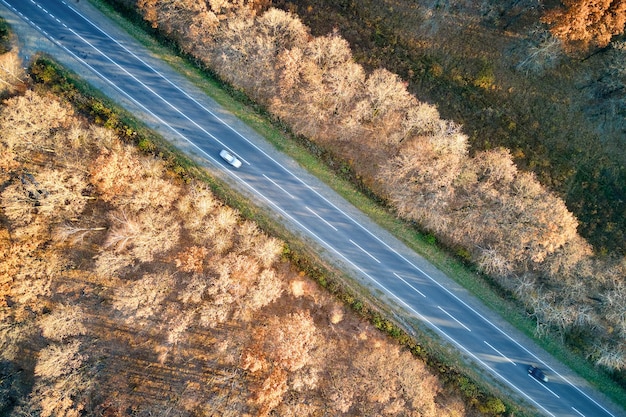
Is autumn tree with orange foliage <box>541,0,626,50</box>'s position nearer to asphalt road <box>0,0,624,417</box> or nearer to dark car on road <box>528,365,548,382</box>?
asphalt road <box>0,0,624,417</box>

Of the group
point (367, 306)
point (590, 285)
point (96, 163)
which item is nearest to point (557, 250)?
point (590, 285)

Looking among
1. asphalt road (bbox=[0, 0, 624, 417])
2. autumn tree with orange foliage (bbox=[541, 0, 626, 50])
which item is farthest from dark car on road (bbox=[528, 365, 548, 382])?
autumn tree with orange foliage (bbox=[541, 0, 626, 50])

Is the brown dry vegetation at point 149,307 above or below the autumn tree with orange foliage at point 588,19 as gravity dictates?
below

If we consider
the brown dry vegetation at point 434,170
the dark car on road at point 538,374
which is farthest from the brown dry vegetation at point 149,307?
the brown dry vegetation at point 434,170

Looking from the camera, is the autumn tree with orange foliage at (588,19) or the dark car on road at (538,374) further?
the dark car on road at (538,374)

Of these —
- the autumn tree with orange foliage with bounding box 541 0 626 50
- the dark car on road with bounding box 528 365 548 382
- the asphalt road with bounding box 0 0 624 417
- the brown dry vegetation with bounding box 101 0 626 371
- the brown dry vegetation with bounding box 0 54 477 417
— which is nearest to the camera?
the autumn tree with orange foliage with bounding box 541 0 626 50

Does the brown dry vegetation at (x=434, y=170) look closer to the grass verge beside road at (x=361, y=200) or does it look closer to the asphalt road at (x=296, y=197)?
the grass verge beside road at (x=361, y=200)

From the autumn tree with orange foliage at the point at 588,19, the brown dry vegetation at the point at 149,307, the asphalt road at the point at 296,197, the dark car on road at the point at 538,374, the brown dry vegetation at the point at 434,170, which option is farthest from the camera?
the asphalt road at the point at 296,197
